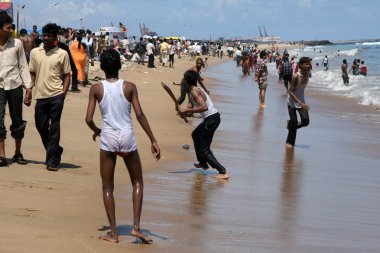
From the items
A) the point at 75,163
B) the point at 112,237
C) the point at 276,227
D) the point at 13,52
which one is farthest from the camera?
the point at 75,163

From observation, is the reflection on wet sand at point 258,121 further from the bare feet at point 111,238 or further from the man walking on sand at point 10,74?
the bare feet at point 111,238

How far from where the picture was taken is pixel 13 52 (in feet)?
24.9

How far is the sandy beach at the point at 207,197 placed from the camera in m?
5.34

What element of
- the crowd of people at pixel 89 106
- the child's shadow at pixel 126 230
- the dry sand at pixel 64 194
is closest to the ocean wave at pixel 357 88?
the dry sand at pixel 64 194

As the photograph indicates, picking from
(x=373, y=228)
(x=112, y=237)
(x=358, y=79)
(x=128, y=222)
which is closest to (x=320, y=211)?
(x=373, y=228)

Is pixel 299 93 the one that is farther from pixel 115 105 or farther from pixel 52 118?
pixel 115 105

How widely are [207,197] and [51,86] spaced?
7.29ft

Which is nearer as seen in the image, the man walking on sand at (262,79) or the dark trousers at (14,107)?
the dark trousers at (14,107)

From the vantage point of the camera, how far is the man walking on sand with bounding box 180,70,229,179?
847 cm

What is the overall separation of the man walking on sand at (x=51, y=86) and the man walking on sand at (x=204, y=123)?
1509mm

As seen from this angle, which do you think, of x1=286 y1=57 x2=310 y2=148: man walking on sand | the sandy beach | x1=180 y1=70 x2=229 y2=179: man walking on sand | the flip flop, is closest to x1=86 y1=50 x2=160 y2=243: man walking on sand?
the sandy beach

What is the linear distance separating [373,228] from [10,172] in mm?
3813

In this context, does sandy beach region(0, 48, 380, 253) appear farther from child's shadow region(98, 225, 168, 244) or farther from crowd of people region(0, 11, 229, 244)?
crowd of people region(0, 11, 229, 244)

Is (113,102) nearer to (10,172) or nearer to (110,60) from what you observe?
(110,60)
